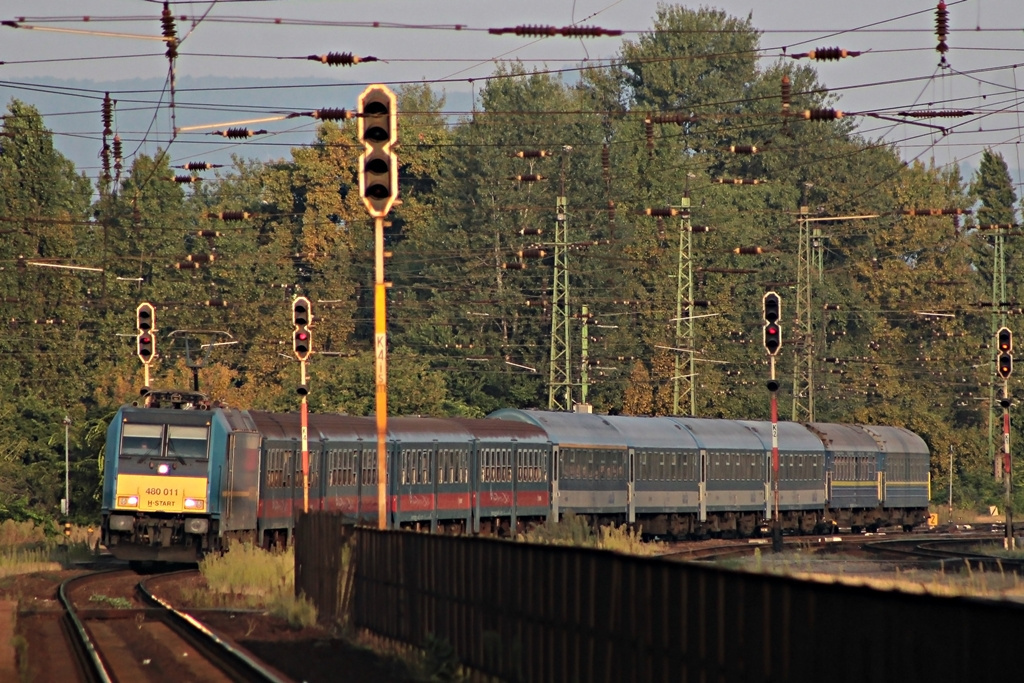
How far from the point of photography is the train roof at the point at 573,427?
42500 mm

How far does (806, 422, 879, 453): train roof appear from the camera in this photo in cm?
5275

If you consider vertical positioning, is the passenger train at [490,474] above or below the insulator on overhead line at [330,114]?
below

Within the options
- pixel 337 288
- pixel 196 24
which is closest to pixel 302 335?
pixel 196 24

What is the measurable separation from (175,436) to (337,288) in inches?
2237

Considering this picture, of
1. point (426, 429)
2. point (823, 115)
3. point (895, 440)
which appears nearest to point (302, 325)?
point (426, 429)

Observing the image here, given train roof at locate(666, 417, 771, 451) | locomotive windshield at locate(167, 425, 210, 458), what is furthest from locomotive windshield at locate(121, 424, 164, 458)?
train roof at locate(666, 417, 771, 451)

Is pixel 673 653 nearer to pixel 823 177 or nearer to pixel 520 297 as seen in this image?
pixel 520 297

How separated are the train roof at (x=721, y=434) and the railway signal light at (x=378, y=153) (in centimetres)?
2869

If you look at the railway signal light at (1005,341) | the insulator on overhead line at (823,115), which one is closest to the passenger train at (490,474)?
the insulator on overhead line at (823,115)

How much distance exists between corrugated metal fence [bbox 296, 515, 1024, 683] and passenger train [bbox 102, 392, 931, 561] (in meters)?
5.16

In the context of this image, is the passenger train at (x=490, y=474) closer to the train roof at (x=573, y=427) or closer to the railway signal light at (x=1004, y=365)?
the train roof at (x=573, y=427)

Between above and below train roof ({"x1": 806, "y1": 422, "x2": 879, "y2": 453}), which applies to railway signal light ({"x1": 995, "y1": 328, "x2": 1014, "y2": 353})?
above

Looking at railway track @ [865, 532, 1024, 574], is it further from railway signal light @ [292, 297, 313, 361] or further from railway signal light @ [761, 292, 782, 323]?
railway signal light @ [292, 297, 313, 361]

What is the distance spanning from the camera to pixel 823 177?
111 metres
